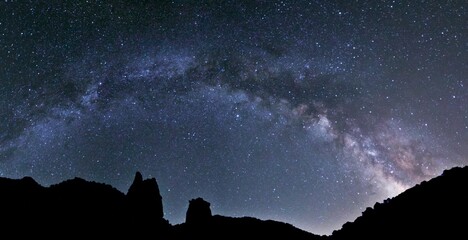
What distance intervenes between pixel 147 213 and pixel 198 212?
810 centimetres

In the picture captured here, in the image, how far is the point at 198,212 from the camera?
44.0 m

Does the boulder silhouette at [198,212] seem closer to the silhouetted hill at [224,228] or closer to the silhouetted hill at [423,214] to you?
the silhouetted hill at [224,228]

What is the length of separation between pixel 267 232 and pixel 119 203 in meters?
23.9

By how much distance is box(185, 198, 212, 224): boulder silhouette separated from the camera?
143ft

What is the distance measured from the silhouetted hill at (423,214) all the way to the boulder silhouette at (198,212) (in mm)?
18344

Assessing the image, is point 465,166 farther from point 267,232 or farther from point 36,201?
point 36,201

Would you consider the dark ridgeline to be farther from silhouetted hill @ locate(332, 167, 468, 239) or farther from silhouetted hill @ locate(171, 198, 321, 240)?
silhouetted hill @ locate(171, 198, 321, 240)

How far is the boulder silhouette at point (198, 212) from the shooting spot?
143 feet

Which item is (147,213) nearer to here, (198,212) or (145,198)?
(145,198)

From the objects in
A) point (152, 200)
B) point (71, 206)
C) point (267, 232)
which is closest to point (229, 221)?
point (267, 232)

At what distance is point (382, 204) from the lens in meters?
33.1

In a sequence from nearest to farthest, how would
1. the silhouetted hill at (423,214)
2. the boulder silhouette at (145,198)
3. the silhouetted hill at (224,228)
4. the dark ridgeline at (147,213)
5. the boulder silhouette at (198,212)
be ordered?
the silhouetted hill at (423,214) → the dark ridgeline at (147,213) → the boulder silhouette at (145,198) → the silhouetted hill at (224,228) → the boulder silhouette at (198,212)

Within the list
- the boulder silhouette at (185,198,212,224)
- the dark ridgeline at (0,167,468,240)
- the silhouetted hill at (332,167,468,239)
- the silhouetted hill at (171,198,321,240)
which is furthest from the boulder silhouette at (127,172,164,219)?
the silhouetted hill at (332,167,468,239)

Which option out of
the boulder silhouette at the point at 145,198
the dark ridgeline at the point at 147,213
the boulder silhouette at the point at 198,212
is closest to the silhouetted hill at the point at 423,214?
the dark ridgeline at the point at 147,213
